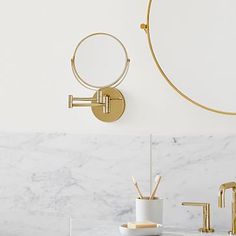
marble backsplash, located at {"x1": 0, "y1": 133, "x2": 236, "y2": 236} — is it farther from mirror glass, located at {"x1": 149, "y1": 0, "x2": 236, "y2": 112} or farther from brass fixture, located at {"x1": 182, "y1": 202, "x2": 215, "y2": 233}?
mirror glass, located at {"x1": 149, "y1": 0, "x2": 236, "y2": 112}

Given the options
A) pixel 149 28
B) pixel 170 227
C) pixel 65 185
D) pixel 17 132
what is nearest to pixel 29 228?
pixel 65 185

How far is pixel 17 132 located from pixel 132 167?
529 millimetres

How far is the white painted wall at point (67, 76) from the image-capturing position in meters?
2.34

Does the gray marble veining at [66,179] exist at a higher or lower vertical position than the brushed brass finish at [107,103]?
lower

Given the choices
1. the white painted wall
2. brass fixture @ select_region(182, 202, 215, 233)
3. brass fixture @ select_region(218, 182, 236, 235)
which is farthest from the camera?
the white painted wall

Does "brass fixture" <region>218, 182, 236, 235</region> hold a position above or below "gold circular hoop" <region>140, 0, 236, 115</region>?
below

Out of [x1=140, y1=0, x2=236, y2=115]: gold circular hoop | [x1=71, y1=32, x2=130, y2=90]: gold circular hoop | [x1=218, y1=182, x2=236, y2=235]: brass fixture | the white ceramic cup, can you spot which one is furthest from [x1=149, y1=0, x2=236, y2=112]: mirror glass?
the white ceramic cup

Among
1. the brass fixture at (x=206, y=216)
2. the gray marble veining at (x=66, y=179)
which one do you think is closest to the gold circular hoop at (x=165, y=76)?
the gray marble veining at (x=66, y=179)

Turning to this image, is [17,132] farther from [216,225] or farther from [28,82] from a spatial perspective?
[216,225]

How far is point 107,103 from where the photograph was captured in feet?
7.87

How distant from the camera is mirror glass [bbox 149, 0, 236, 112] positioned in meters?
2.24

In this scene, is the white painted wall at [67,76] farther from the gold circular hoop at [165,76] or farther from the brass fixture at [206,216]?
the brass fixture at [206,216]

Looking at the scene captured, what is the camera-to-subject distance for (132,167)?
7.78 ft

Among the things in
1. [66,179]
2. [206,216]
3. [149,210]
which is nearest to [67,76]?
[66,179]
